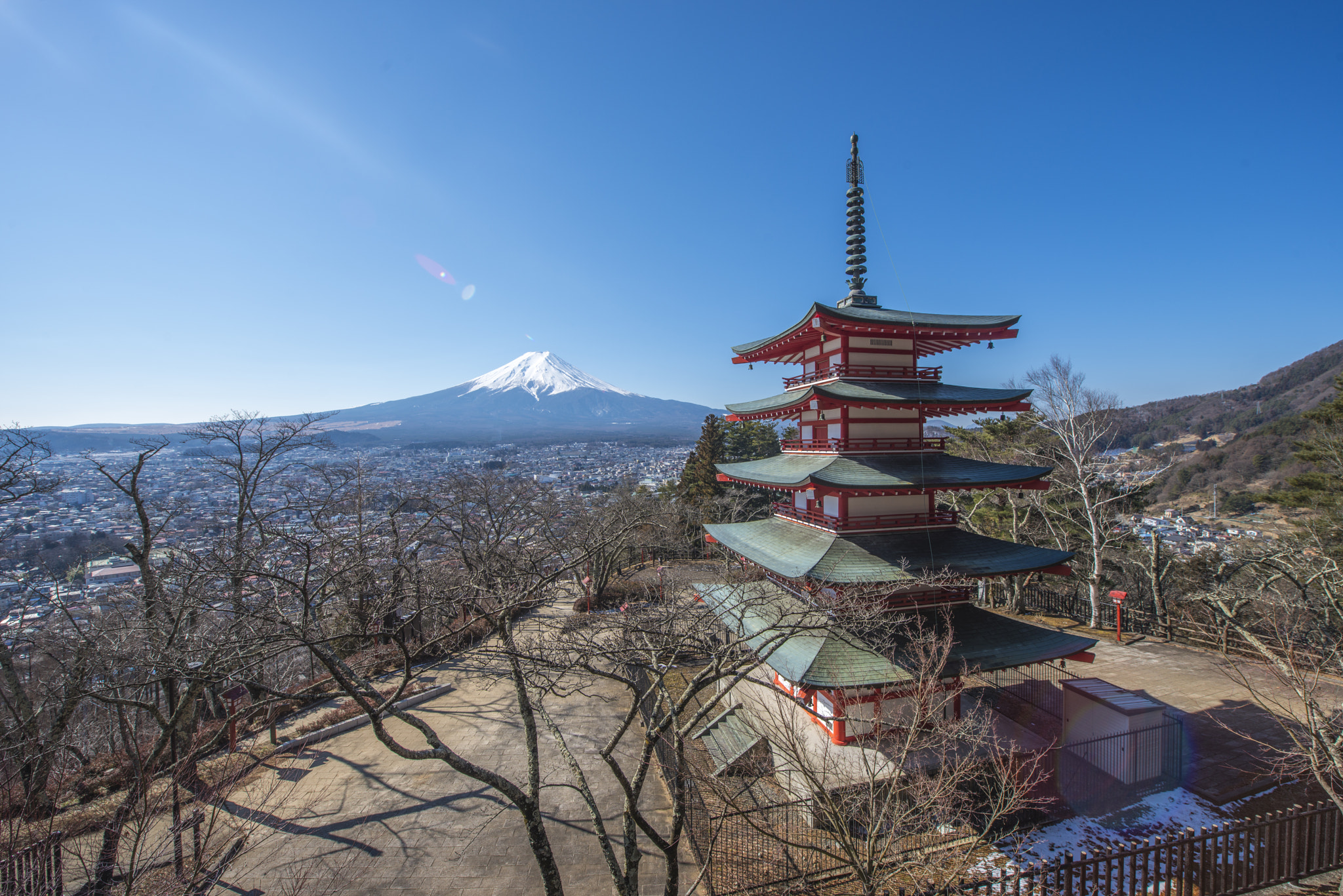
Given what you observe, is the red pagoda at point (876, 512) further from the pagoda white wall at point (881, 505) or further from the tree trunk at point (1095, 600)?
the tree trunk at point (1095, 600)

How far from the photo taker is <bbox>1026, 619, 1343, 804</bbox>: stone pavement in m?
8.48

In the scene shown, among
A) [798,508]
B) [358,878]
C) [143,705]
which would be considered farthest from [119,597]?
[798,508]

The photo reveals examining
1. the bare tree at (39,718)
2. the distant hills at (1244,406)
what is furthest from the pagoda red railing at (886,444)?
the distant hills at (1244,406)

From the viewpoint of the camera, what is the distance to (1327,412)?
16391mm

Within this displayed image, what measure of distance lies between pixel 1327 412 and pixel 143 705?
105ft

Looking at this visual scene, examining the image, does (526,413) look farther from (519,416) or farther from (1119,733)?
(1119,733)

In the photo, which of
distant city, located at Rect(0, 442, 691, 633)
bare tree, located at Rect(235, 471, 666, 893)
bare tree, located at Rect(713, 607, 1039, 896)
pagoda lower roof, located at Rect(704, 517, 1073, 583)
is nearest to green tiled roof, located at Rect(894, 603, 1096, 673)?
A: bare tree, located at Rect(713, 607, 1039, 896)

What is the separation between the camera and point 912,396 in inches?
360

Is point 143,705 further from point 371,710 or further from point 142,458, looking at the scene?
point 142,458

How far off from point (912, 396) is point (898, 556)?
304 centimetres

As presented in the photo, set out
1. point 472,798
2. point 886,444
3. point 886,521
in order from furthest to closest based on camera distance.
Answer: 1. point 886,444
2. point 886,521
3. point 472,798

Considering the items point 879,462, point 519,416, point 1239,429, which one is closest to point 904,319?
point 879,462

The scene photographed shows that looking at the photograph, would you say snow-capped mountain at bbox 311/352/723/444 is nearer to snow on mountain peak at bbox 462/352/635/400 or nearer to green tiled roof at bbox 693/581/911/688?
snow on mountain peak at bbox 462/352/635/400

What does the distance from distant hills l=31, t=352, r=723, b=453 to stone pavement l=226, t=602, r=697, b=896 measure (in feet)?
252
